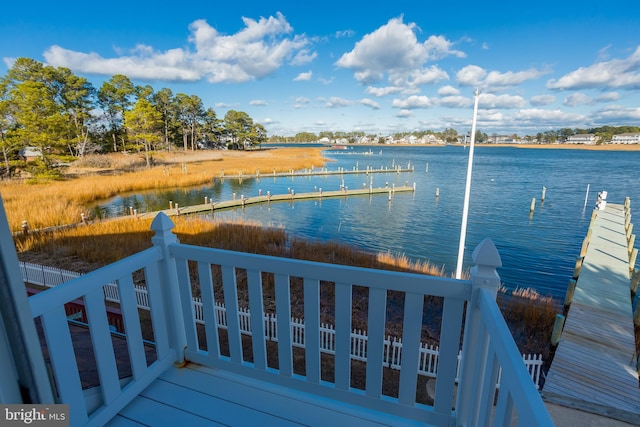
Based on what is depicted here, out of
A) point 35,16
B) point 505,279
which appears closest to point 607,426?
point 35,16

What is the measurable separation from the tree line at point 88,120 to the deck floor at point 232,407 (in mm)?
23294

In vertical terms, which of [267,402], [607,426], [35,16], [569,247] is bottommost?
[569,247]

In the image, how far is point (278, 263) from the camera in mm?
1864

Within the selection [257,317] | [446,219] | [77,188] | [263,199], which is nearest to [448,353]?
[257,317]

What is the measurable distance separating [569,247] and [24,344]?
1729 centimetres

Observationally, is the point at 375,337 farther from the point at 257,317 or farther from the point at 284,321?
the point at 257,317

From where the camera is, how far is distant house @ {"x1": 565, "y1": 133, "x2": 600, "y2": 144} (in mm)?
103387

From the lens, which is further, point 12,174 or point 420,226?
point 12,174

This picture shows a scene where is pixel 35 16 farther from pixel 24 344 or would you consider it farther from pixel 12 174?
pixel 12 174

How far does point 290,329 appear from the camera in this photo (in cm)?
195

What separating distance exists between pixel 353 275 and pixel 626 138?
137 m

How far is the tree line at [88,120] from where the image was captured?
18.7 m

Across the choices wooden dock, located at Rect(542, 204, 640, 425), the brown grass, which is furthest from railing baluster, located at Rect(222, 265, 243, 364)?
the brown grass
